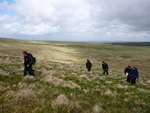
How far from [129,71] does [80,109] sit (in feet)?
47.7

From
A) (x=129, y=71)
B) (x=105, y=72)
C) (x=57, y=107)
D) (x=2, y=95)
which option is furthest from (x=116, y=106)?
(x=105, y=72)

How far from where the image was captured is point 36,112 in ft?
25.8

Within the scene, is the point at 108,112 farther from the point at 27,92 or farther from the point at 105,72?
the point at 105,72

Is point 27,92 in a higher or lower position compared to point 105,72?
higher

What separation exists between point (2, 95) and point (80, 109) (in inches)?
131

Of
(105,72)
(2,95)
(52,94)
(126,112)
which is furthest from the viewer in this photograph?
(105,72)

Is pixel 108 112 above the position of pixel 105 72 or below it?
above

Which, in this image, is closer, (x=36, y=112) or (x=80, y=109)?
(x=36, y=112)

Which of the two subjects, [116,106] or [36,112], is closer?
[36,112]

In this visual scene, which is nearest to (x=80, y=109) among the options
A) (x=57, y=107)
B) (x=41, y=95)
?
(x=57, y=107)

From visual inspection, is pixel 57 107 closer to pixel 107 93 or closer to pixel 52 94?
pixel 52 94

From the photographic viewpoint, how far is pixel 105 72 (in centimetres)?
3244

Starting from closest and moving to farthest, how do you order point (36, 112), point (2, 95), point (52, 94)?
point (36, 112)
point (2, 95)
point (52, 94)

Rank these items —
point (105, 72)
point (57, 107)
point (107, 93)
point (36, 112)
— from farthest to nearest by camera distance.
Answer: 1. point (105, 72)
2. point (107, 93)
3. point (57, 107)
4. point (36, 112)
